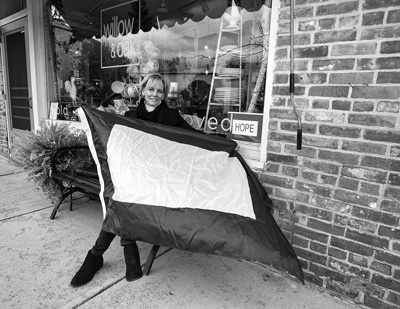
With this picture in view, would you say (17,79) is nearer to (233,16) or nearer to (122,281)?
(233,16)

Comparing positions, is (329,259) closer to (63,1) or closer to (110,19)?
(110,19)

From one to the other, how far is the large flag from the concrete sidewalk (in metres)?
0.43

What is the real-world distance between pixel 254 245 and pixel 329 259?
737 mm

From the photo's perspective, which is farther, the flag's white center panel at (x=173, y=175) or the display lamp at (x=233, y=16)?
the display lamp at (x=233, y=16)

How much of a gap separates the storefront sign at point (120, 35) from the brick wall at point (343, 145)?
2.61 metres

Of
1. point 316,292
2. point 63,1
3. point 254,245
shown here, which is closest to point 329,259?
point 316,292

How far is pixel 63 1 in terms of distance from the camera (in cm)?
446

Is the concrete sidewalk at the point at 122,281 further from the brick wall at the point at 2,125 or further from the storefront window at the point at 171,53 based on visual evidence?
the brick wall at the point at 2,125

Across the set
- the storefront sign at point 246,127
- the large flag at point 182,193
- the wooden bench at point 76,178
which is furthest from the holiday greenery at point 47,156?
the storefront sign at point 246,127

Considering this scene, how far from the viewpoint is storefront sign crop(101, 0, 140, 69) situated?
393 cm

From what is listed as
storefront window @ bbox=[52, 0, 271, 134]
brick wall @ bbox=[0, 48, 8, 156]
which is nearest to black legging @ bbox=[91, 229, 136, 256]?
storefront window @ bbox=[52, 0, 271, 134]

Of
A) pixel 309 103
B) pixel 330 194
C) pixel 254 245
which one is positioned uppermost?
pixel 309 103

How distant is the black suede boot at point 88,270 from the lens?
6.24ft

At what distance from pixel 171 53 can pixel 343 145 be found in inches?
117
